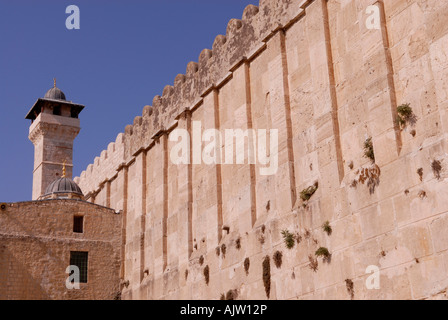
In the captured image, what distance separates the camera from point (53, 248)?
75.3 ft

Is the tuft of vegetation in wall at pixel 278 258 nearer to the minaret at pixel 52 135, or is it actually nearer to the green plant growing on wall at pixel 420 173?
the green plant growing on wall at pixel 420 173

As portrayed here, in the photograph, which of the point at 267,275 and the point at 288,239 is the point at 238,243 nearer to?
the point at 267,275

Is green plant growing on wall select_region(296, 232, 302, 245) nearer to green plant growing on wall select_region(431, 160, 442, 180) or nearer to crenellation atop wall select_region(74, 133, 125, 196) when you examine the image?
green plant growing on wall select_region(431, 160, 442, 180)

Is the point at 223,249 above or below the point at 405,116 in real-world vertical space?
below

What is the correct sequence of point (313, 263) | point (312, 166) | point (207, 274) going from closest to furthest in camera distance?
point (313, 263) < point (312, 166) < point (207, 274)

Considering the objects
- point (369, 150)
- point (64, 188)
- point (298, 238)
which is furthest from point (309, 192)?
point (64, 188)

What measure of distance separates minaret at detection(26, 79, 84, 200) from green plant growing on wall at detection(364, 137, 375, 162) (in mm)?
25712

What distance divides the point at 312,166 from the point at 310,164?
0.29 ft

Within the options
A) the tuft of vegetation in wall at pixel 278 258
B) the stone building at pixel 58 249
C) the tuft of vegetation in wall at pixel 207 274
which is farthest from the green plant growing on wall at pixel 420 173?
the stone building at pixel 58 249

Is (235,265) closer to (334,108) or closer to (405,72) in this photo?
(334,108)

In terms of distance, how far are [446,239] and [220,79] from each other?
31.6 feet

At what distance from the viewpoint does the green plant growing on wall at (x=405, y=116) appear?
39.7ft

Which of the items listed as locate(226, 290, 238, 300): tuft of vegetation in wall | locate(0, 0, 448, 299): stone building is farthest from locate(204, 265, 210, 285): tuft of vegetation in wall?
locate(226, 290, 238, 300): tuft of vegetation in wall

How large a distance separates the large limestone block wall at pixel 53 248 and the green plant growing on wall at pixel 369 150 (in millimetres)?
12983
